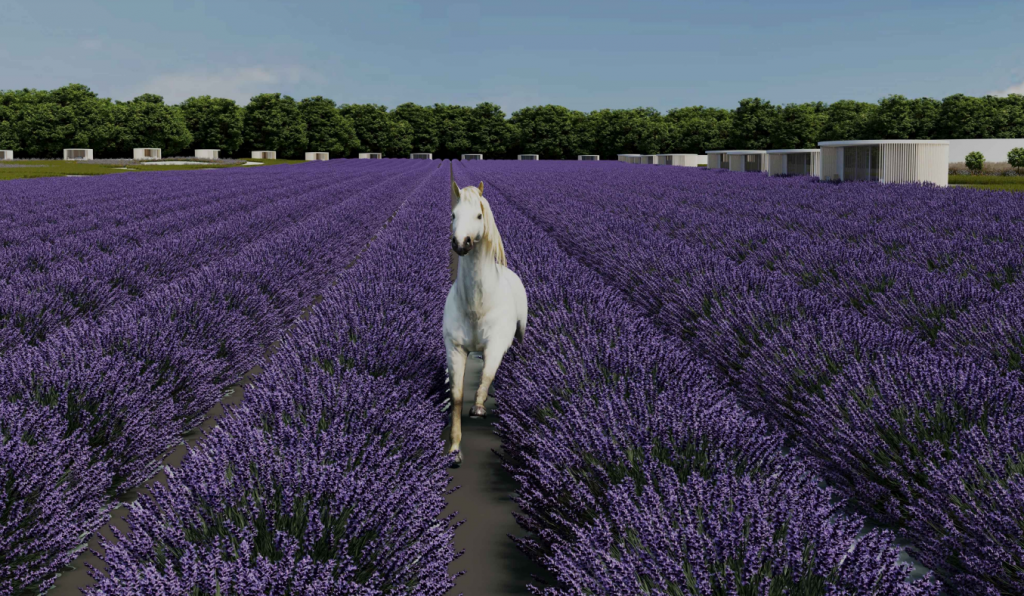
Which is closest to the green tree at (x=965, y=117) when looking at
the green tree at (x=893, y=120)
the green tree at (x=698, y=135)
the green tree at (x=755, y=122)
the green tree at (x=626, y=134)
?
the green tree at (x=893, y=120)

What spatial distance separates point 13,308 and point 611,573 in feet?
16.5

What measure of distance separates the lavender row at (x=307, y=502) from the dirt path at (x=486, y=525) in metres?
0.24

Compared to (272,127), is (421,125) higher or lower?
higher

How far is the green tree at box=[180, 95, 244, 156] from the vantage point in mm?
78875

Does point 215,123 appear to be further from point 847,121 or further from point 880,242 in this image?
point 880,242

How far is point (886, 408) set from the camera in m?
3.09

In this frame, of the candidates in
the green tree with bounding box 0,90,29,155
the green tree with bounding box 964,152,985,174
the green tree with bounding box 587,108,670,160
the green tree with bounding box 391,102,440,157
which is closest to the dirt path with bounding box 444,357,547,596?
the green tree with bounding box 964,152,985,174

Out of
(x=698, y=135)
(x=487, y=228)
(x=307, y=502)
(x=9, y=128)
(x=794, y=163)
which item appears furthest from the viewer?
(x=698, y=135)

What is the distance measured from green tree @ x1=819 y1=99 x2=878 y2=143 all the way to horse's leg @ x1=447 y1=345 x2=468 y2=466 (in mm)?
53525

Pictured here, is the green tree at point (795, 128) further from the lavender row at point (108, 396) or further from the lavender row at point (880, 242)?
the lavender row at point (108, 396)

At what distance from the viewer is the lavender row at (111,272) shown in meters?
4.96

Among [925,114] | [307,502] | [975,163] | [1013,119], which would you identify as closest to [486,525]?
[307,502]

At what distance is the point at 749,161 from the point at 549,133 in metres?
60.2

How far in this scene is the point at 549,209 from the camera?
13680mm
